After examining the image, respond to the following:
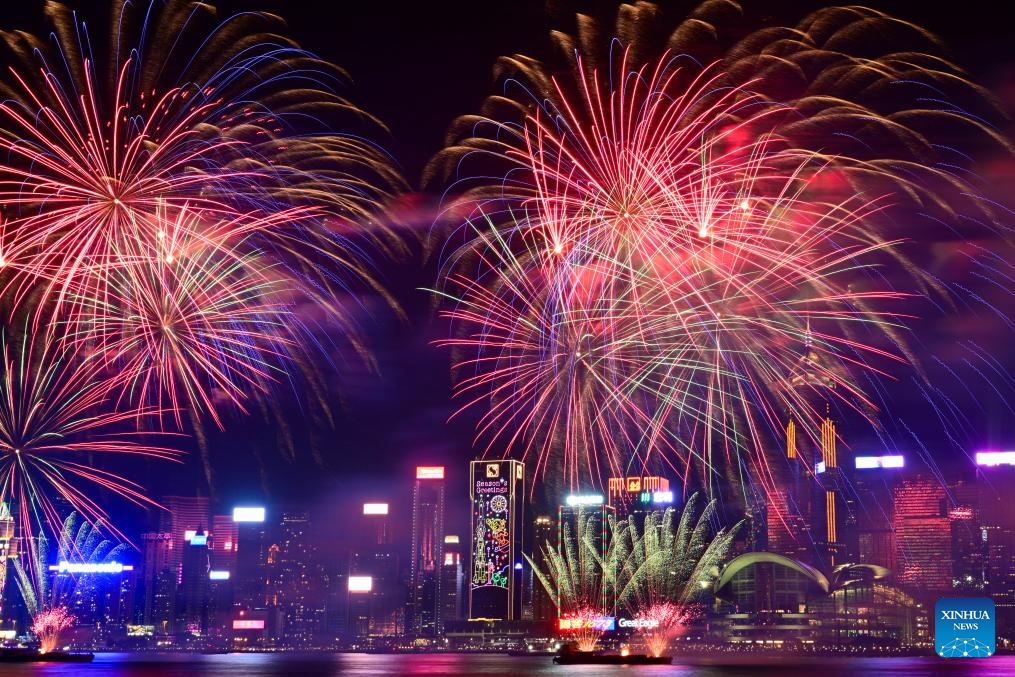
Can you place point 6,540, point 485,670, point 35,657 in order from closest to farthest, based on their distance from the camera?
point 485,670, point 35,657, point 6,540

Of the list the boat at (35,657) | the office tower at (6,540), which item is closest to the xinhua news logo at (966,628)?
the boat at (35,657)

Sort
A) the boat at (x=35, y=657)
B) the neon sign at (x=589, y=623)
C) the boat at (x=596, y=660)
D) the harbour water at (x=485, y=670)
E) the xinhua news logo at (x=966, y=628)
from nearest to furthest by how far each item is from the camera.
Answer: the xinhua news logo at (x=966, y=628) < the harbour water at (x=485, y=670) < the boat at (x=596, y=660) < the neon sign at (x=589, y=623) < the boat at (x=35, y=657)

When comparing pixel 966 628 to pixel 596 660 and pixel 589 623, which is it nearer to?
pixel 596 660

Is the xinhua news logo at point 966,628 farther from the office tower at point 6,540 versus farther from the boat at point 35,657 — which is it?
the office tower at point 6,540

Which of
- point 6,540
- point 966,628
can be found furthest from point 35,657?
point 966,628

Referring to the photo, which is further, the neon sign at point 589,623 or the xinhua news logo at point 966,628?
the neon sign at point 589,623

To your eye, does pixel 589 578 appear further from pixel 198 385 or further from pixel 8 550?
pixel 198 385
